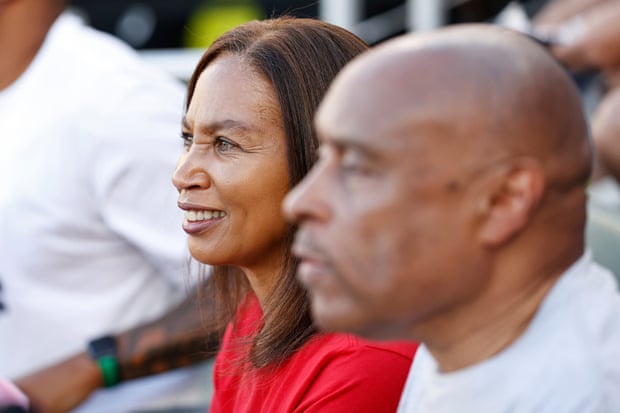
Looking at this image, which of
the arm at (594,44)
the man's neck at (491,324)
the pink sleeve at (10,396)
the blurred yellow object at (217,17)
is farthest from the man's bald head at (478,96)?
the blurred yellow object at (217,17)

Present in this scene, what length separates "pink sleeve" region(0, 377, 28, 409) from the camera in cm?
211

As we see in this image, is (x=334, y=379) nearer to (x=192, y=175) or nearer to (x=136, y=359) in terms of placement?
(x=192, y=175)

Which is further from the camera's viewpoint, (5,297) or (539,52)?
(5,297)

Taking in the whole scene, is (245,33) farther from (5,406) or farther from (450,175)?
(5,406)

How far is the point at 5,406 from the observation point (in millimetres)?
2104

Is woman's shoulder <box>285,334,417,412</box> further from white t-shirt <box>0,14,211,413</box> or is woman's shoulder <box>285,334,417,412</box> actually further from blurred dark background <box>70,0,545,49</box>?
blurred dark background <box>70,0,545,49</box>

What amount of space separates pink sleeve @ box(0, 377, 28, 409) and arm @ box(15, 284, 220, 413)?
0.14 ft

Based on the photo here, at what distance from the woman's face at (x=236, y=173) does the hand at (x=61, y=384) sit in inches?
33.3

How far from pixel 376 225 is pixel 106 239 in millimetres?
1528

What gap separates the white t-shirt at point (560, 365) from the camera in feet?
3.01

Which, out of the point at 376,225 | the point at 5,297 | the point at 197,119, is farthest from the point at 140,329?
the point at 376,225

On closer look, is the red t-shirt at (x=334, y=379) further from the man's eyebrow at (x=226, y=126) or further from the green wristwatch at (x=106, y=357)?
the green wristwatch at (x=106, y=357)

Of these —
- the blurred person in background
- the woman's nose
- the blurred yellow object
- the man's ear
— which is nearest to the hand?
the woman's nose

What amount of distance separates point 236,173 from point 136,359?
3.11 ft
